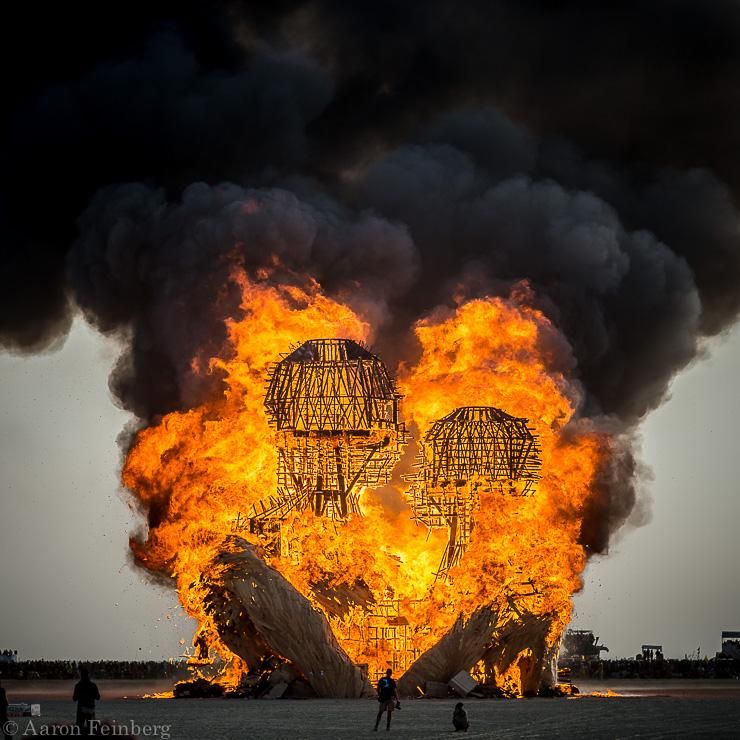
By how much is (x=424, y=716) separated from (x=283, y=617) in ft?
36.2

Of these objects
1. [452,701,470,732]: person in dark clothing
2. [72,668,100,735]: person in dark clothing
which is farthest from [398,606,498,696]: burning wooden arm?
[72,668,100,735]: person in dark clothing

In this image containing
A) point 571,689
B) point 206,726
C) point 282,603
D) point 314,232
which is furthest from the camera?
point 314,232

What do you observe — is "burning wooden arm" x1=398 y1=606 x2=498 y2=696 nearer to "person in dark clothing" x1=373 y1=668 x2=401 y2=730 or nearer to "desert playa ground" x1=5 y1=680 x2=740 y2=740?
"desert playa ground" x1=5 y1=680 x2=740 y2=740

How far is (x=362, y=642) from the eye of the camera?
71.4m

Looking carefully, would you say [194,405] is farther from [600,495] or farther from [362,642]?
[600,495]

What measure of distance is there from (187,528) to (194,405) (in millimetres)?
7148

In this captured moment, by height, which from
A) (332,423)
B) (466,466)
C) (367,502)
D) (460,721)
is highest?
(332,423)

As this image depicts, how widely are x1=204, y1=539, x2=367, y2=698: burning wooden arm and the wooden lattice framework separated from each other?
11.0ft

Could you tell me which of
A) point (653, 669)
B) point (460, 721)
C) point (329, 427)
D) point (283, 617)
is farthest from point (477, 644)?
point (653, 669)

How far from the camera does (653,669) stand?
10694 centimetres

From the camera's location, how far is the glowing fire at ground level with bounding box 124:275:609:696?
6875 cm

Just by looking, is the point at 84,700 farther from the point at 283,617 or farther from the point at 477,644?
the point at 477,644

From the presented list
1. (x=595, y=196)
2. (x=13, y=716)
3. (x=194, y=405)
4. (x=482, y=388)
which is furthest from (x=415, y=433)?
(x=13, y=716)

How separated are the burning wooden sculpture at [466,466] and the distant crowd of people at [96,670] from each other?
3099cm
